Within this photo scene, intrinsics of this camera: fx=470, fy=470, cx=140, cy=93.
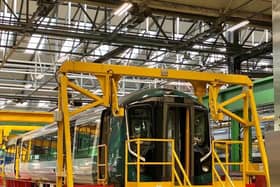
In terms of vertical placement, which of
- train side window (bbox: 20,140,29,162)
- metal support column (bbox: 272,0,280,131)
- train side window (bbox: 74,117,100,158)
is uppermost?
metal support column (bbox: 272,0,280,131)

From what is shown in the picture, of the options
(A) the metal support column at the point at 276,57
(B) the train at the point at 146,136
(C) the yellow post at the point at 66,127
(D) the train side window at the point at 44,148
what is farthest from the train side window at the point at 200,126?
(A) the metal support column at the point at 276,57

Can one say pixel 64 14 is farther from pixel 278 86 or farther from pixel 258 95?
pixel 278 86

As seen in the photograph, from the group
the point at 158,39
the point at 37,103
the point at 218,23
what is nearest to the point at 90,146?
the point at 218,23

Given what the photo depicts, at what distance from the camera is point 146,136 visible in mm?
8859

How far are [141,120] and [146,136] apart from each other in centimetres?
32

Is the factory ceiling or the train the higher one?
the factory ceiling

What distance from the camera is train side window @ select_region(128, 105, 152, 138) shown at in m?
8.76

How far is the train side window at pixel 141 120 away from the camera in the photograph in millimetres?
8762

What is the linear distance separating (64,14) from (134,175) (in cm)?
1382

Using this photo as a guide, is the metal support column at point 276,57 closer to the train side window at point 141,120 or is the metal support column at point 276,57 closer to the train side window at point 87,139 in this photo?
the train side window at point 141,120

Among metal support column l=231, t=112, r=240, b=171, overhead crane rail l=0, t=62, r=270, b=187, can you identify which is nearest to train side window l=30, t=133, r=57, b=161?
overhead crane rail l=0, t=62, r=270, b=187

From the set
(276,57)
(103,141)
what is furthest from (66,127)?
(276,57)

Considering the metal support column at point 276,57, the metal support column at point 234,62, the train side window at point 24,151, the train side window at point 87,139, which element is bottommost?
the train side window at point 24,151

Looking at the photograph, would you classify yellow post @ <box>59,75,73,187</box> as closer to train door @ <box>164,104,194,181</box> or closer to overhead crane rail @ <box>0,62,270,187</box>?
overhead crane rail @ <box>0,62,270,187</box>
